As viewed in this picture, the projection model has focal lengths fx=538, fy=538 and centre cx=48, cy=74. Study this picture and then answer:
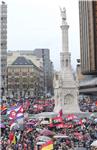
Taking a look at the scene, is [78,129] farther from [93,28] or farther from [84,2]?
[84,2]

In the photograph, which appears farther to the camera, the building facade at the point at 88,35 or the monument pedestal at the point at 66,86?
the building facade at the point at 88,35

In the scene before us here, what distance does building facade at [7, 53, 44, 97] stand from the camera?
13238cm

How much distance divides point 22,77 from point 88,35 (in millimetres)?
29592

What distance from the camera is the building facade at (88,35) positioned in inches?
4375

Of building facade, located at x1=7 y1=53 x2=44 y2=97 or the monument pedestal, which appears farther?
building facade, located at x1=7 y1=53 x2=44 y2=97

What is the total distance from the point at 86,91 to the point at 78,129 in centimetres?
9255

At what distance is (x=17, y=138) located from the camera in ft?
89.6

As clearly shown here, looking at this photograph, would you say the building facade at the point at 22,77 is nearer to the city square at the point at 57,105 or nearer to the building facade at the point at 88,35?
the city square at the point at 57,105

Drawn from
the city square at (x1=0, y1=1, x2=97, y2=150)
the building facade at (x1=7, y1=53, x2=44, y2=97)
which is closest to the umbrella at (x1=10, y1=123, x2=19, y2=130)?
the city square at (x1=0, y1=1, x2=97, y2=150)

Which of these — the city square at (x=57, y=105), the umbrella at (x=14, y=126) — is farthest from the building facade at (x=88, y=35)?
the umbrella at (x=14, y=126)

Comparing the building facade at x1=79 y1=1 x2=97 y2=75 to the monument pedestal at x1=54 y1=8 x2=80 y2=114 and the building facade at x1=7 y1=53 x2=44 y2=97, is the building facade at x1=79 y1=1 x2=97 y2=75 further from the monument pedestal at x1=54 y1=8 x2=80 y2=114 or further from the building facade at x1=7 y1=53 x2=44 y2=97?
the monument pedestal at x1=54 y1=8 x2=80 y2=114

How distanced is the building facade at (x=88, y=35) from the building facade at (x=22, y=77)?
16631 millimetres

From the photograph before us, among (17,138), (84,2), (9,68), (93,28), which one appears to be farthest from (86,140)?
(9,68)

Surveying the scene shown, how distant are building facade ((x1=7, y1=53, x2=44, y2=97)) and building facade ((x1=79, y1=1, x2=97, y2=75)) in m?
16.6
